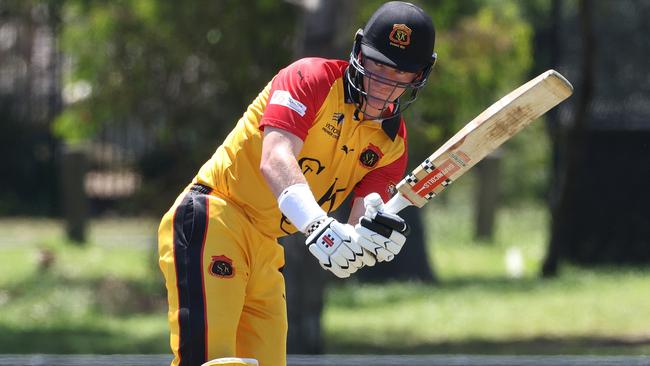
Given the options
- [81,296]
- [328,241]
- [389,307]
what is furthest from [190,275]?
[81,296]

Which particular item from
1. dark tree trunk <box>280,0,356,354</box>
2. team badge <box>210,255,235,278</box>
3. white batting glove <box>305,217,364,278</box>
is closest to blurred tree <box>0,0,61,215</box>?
dark tree trunk <box>280,0,356,354</box>

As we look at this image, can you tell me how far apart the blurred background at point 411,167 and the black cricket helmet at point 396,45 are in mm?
5879

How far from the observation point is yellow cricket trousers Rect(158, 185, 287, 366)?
5.21 m

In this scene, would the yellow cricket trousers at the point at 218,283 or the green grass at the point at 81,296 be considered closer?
the yellow cricket trousers at the point at 218,283

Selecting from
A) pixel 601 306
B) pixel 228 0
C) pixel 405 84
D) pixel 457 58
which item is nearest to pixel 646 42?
pixel 457 58

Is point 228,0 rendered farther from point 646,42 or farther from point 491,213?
Answer: point 491,213

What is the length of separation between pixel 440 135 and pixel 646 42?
2.64 metres

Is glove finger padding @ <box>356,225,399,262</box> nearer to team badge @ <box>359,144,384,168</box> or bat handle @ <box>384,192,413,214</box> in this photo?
bat handle @ <box>384,192,413,214</box>

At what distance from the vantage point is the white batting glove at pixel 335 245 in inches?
185

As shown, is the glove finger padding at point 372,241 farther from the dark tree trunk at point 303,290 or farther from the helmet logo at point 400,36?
the dark tree trunk at point 303,290

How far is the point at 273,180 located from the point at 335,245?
14.8 inches

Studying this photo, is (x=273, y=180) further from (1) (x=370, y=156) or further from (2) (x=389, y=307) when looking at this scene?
(2) (x=389, y=307)

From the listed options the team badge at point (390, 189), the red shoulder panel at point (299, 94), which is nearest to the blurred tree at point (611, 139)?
the team badge at point (390, 189)

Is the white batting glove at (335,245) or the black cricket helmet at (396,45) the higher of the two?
the black cricket helmet at (396,45)
